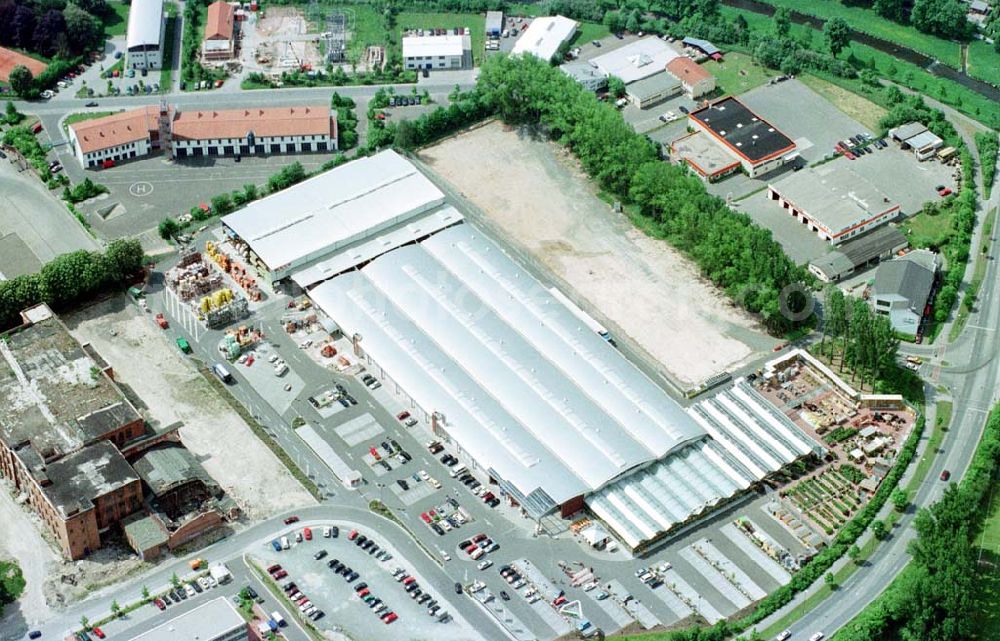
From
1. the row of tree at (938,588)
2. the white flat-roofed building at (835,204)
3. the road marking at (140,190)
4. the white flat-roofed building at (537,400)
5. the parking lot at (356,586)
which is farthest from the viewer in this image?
the road marking at (140,190)

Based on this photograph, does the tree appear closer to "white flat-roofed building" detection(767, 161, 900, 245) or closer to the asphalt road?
"white flat-roofed building" detection(767, 161, 900, 245)

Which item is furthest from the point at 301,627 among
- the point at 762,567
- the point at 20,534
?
the point at 762,567

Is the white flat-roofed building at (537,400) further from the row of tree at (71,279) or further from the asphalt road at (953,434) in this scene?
the row of tree at (71,279)

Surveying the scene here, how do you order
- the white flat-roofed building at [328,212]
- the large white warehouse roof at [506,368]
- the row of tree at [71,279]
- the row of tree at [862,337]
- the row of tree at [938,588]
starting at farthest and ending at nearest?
the white flat-roofed building at [328,212]
the row of tree at [71,279]
the row of tree at [862,337]
the large white warehouse roof at [506,368]
the row of tree at [938,588]

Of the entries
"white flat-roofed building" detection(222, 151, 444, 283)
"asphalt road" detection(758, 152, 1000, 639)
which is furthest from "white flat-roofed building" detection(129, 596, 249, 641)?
"white flat-roofed building" detection(222, 151, 444, 283)

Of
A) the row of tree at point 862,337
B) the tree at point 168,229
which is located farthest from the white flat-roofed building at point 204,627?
the row of tree at point 862,337

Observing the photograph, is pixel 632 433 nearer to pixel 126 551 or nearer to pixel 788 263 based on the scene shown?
pixel 788 263
